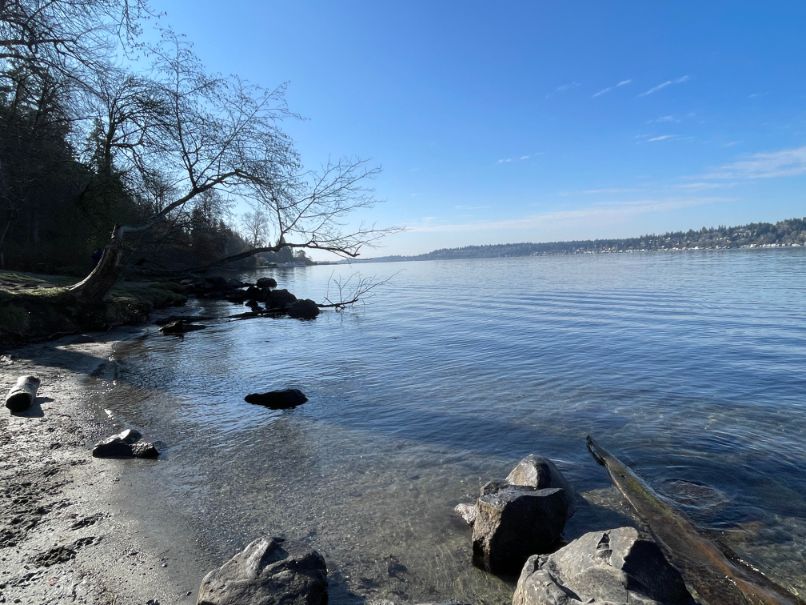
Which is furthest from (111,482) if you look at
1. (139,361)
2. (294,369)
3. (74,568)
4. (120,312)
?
(120,312)

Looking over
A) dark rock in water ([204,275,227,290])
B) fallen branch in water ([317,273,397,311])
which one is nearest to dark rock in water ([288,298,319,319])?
fallen branch in water ([317,273,397,311])

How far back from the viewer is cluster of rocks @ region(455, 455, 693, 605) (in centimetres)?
323

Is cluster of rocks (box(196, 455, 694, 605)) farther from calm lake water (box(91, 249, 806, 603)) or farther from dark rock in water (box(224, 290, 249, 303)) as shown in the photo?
dark rock in water (box(224, 290, 249, 303))

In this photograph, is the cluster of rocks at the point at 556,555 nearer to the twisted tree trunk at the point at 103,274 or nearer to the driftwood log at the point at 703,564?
the driftwood log at the point at 703,564

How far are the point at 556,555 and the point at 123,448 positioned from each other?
6.25 metres

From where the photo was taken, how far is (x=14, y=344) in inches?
530

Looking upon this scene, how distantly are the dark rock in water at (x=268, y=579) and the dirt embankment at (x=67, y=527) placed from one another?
420 mm

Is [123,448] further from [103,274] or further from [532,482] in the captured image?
[103,274]

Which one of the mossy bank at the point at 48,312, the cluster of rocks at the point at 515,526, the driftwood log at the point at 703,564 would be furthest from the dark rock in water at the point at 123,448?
the mossy bank at the point at 48,312

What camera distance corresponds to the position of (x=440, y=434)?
8.08m

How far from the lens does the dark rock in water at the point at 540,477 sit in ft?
17.5

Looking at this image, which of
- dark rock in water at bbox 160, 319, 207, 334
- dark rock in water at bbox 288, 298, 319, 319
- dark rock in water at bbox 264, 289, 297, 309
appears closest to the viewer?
dark rock in water at bbox 160, 319, 207, 334

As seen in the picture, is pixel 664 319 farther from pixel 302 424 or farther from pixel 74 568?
pixel 74 568

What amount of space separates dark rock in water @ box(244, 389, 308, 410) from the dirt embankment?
9.12 ft
